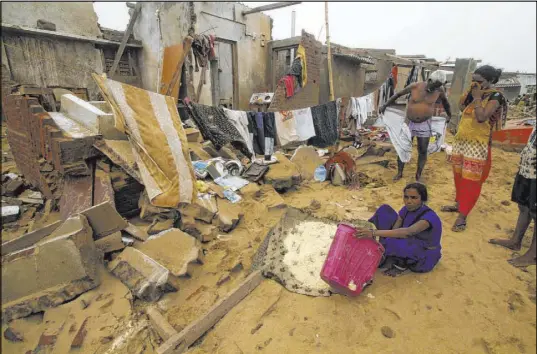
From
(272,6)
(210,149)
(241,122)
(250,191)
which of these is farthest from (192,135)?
(272,6)

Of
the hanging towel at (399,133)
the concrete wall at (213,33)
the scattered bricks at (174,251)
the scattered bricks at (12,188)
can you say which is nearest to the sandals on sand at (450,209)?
the hanging towel at (399,133)

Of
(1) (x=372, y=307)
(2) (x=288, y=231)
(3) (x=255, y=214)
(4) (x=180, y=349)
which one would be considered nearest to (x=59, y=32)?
(3) (x=255, y=214)

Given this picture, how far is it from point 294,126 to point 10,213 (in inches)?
204

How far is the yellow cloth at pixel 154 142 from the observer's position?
325 cm

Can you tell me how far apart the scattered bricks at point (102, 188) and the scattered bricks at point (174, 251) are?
0.79 m

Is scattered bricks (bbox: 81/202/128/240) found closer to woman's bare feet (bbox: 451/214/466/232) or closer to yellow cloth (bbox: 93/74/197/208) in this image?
yellow cloth (bbox: 93/74/197/208)

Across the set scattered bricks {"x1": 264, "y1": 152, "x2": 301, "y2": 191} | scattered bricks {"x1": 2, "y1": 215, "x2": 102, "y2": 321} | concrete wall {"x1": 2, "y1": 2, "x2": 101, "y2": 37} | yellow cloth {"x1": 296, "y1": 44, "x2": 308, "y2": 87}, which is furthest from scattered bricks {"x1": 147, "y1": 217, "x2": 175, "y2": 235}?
concrete wall {"x1": 2, "y1": 2, "x2": 101, "y2": 37}

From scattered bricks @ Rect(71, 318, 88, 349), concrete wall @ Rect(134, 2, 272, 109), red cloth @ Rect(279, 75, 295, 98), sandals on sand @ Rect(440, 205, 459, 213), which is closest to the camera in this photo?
scattered bricks @ Rect(71, 318, 88, 349)

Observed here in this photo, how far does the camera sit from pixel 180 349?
2055 mm

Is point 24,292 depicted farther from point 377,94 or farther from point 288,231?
point 377,94

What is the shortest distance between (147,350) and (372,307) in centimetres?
183

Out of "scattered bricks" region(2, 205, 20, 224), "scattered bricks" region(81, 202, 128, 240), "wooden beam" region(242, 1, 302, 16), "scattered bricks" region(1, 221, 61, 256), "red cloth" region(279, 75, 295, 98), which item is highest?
"wooden beam" region(242, 1, 302, 16)

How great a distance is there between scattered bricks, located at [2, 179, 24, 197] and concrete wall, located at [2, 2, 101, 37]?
561 cm

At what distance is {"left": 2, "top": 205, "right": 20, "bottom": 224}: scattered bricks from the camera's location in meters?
4.04
